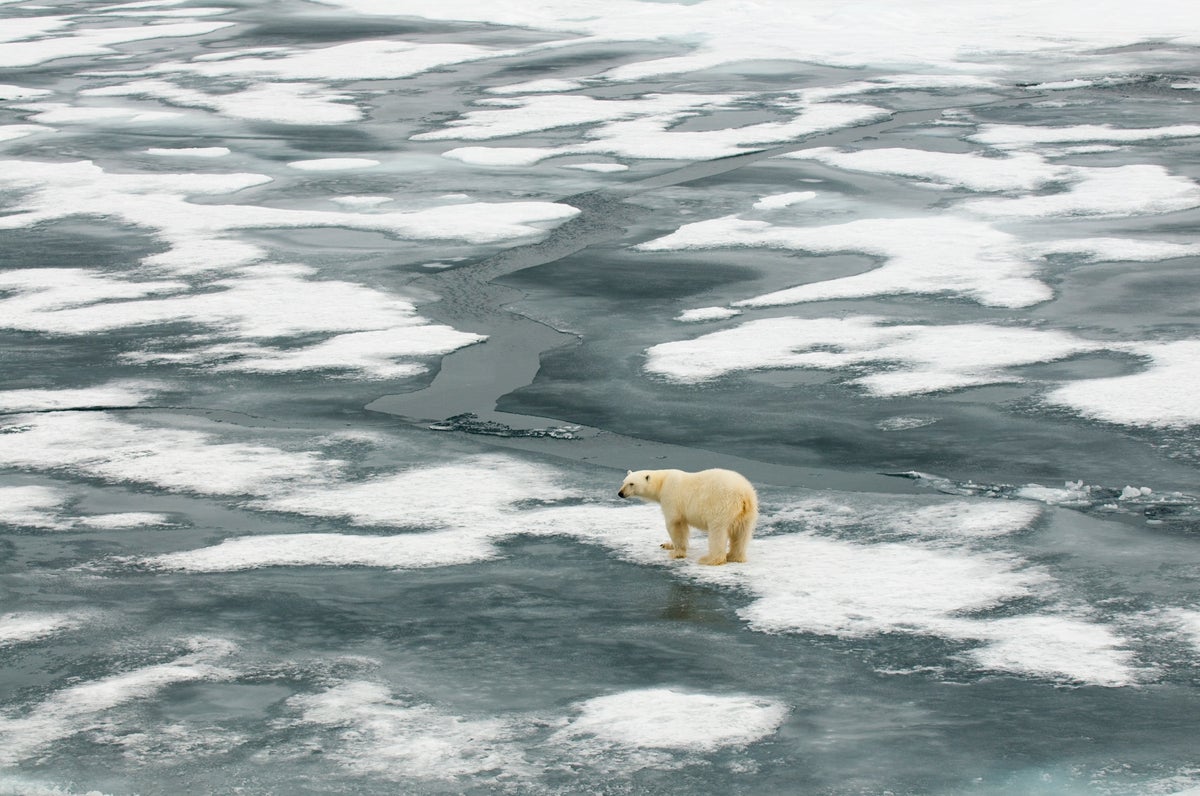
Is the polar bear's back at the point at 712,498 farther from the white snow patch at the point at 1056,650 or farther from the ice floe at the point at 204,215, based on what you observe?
the ice floe at the point at 204,215

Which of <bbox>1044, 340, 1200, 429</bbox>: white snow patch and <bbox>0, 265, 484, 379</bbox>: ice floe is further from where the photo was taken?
<bbox>0, 265, 484, 379</bbox>: ice floe

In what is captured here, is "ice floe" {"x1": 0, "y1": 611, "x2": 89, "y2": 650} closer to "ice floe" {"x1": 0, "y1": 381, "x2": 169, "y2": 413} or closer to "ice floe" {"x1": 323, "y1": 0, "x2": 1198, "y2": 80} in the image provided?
"ice floe" {"x1": 0, "y1": 381, "x2": 169, "y2": 413}

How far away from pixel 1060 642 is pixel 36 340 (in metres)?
5.98

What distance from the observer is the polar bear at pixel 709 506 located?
Result: 209 inches

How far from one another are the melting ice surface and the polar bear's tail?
52 millimetres

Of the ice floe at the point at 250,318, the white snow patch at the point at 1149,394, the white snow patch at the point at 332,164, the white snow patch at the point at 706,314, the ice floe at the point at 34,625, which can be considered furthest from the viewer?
the white snow patch at the point at 332,164

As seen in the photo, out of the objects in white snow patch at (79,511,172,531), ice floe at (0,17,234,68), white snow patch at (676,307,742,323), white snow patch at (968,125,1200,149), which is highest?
ice floe at (0,17,234,68)

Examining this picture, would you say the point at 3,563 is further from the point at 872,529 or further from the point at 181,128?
the point at 181,128

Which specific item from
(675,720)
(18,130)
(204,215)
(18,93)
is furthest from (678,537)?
(18,93)

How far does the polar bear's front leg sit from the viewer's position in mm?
5531

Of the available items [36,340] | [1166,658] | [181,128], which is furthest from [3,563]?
[181,128]

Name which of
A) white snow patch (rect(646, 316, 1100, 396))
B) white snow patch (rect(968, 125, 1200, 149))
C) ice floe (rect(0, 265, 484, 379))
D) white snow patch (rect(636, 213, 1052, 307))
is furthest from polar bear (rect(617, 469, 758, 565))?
white snow patch (rect(968, 125, 1200, 149))

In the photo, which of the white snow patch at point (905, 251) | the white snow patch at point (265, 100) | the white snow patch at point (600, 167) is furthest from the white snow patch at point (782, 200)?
the white snow patch at point (265, 100)

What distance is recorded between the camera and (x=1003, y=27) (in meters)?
20.9
